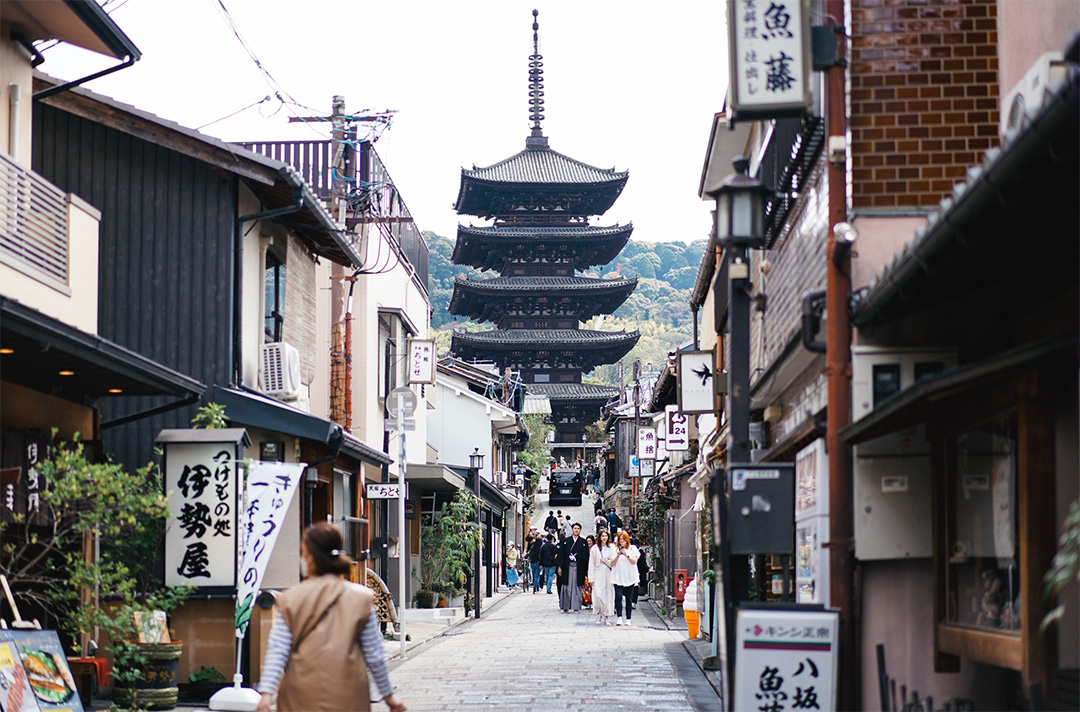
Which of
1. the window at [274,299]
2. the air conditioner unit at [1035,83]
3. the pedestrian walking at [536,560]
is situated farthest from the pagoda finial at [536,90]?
the air conditioner unit at [1035,83]

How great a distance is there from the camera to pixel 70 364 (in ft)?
35.2

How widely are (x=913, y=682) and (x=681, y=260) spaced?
155 metres

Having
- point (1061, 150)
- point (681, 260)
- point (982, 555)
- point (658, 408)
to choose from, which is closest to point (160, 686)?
point (982, 555)

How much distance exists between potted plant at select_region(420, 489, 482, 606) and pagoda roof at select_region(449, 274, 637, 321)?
33.2 metres

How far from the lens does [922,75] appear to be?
343 inches

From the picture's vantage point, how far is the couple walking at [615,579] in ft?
80.6

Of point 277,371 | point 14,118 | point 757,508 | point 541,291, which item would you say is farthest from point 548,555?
point 541,291

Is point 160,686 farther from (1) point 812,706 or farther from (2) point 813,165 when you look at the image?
(2) point 813,165

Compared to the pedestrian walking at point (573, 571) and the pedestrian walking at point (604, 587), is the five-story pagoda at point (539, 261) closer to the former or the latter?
the pedestrian walking at point (573, 571)

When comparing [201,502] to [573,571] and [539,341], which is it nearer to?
[573,571]

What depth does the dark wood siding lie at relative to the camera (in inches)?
590

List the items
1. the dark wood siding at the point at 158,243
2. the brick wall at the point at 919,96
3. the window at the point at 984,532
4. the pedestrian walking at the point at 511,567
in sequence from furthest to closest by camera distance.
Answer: the pedestrian walking at the point at 511,567 < the dark wood siding at the point at 158,243 < the brick wall at the point at 919,96 < the window at the point at 984,532

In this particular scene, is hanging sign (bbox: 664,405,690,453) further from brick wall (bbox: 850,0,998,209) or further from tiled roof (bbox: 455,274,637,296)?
tiled roof (bbox: 455,274,637,296)

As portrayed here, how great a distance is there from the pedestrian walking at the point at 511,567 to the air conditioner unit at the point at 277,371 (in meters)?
29.4
